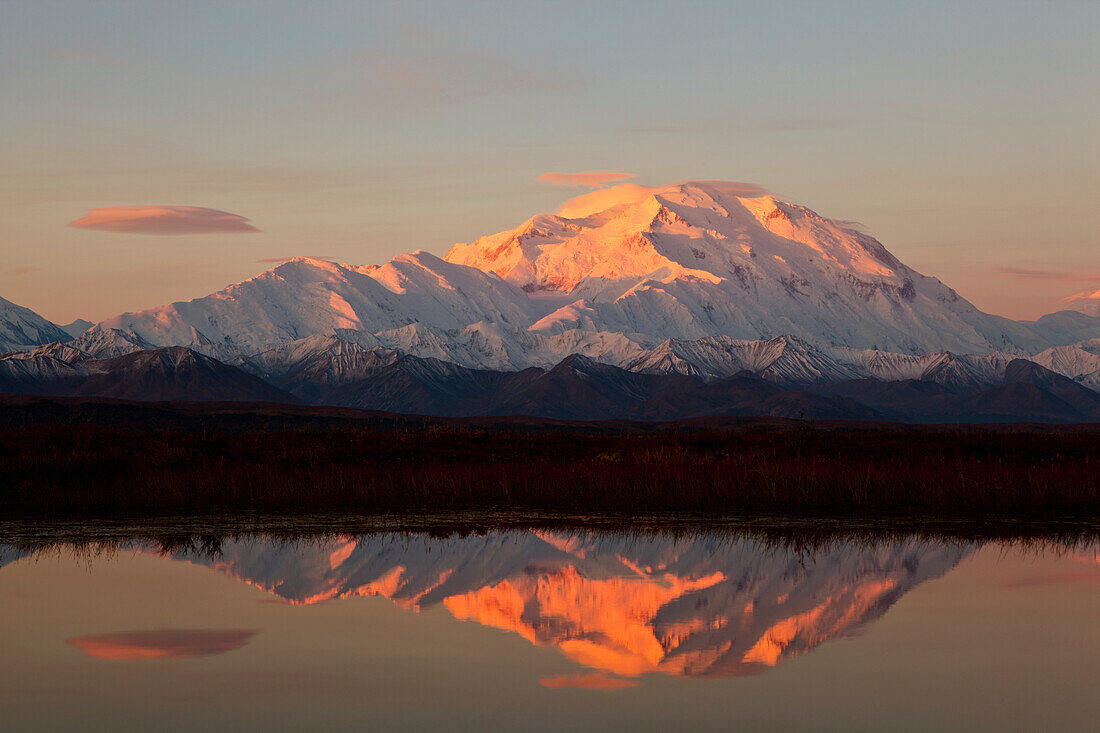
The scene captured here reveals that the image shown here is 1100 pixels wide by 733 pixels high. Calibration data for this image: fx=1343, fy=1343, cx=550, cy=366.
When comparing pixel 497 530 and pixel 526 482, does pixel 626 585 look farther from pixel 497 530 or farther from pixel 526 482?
pixel 526 482

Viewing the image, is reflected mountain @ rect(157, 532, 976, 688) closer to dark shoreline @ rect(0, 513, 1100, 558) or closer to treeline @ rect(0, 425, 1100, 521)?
dark shoreline @ rect(0, 513, 1100, 558)

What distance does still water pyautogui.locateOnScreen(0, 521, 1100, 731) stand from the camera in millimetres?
15930

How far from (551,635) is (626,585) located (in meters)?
4.43

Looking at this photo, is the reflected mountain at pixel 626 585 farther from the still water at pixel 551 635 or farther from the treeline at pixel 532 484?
the treeline at pixel 532 484

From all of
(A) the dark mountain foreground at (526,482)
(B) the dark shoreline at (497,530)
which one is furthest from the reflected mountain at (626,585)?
(A) the dark mountain foreground at (526,482)

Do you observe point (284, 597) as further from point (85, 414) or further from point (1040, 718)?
point (85, 414)

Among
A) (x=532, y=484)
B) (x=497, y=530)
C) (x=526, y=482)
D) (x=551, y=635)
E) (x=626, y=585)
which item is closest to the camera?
(x=551, y=635)

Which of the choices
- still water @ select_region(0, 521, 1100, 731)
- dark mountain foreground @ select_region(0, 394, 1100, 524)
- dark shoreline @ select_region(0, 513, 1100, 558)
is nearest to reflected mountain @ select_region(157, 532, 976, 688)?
still water @ select_region(0, 521, 1100, 731)

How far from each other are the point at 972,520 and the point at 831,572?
10.3 m

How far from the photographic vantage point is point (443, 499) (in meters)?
38.5

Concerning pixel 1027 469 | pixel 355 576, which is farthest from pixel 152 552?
pixel 1027 469

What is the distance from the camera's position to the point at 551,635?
20484 mm

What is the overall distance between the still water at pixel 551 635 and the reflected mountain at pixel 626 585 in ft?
0.26

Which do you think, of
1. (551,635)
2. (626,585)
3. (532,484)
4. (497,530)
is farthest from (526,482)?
(551,635)
